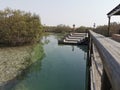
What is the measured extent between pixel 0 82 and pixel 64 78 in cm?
305

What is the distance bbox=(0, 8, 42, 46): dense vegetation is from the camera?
68.1 ft

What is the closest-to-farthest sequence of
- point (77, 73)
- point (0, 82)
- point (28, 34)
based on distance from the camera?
point (0, 82), point (77, 73), point (28, 34)

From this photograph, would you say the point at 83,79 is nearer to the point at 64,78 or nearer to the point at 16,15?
the point at 64,78

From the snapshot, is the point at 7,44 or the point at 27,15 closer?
the point at 7,44

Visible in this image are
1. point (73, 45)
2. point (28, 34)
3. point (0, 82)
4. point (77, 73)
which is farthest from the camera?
point (73, 45)

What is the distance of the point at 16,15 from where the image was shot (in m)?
21.8

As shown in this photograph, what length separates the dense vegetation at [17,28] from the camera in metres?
20.8

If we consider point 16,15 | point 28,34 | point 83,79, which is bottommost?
point 83,79

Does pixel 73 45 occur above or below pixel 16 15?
below

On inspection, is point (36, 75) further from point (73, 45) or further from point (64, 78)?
point (73, 45)

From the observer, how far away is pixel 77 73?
36.1 feet

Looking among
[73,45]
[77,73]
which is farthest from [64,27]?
[77,73]

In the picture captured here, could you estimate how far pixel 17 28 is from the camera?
2127cm

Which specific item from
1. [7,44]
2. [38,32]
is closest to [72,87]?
[7,44]
